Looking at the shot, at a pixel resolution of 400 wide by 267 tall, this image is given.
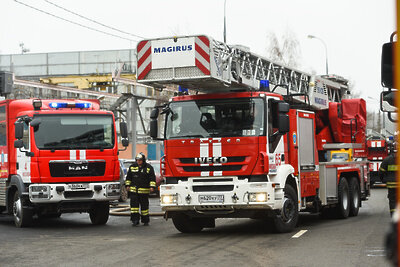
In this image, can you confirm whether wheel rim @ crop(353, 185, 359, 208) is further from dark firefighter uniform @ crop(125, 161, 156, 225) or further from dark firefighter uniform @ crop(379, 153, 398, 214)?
dark firefighter uniform @ crop(125, 161, 156, 225)

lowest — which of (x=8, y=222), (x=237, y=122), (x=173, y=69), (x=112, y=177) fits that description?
(x=8, y=222)

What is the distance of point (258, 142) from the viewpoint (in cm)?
1333

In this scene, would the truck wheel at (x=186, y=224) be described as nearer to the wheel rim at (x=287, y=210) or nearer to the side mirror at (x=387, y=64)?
the wheel rim at (x=287, y=210)

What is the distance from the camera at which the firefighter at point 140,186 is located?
16.9 meters

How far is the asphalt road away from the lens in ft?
34.6

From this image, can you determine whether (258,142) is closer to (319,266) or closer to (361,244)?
(361,244)

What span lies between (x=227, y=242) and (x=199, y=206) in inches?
42.9

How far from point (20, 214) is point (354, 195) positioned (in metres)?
8.26

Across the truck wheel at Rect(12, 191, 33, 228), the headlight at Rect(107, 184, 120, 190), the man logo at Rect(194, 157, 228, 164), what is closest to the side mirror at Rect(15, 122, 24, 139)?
the truck wheel at Rect(12, 191, 33, 228)

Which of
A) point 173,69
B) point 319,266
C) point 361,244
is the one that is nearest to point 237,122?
point 173,69

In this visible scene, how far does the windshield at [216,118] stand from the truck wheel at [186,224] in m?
1.74

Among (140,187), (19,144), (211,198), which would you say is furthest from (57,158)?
(211,198)

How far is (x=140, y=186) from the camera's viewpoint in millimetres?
17031

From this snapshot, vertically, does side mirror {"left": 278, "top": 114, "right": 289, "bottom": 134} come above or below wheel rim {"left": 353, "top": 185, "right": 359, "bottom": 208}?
above
